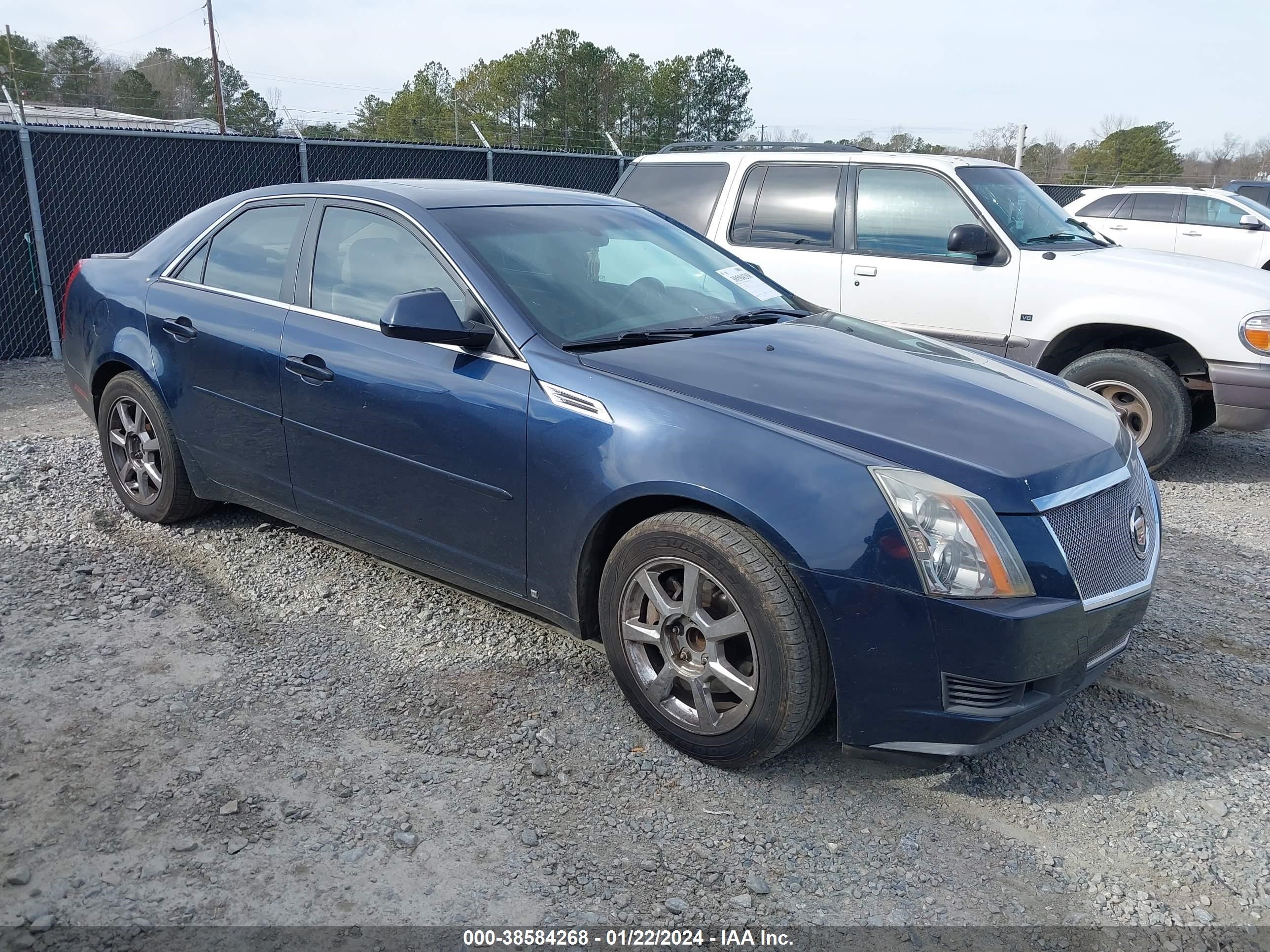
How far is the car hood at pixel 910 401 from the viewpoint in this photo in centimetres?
289

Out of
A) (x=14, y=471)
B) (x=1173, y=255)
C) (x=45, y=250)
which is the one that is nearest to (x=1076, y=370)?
(x=1173, y=255)

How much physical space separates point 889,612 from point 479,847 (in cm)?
128

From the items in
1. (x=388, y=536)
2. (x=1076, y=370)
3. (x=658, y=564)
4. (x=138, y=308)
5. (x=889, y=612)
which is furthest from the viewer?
(x=1076, y=370)

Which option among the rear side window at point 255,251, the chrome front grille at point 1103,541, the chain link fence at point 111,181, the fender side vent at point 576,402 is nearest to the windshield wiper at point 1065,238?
the chrome front grille at point 1103,541

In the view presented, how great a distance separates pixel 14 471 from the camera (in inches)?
231

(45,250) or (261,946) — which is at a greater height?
(45,250)

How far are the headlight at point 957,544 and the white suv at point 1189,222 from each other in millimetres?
13688

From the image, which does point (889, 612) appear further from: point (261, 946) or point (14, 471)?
point (14, 471)

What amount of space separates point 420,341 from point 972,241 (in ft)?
13.9

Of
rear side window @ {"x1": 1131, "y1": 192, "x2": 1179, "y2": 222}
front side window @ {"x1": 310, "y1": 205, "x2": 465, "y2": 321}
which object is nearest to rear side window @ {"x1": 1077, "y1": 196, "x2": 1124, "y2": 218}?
rear side window @ {"x1": 1131, "y1": 192, "x2": 1179, "y2": 222}

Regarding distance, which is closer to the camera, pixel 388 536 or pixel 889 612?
pixel 889 612

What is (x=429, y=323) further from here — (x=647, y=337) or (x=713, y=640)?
(x=713, y=640)

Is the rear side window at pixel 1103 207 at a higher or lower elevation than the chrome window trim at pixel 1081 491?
higher

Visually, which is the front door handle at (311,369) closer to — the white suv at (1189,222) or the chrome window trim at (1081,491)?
the chrome window trim at (1081,491)
